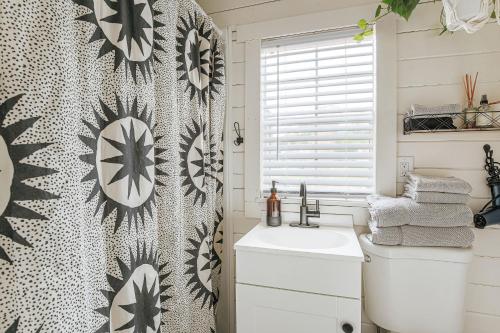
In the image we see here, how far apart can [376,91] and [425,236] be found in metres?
0.77

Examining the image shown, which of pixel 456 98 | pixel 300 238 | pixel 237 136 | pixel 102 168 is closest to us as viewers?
pixel 102 168

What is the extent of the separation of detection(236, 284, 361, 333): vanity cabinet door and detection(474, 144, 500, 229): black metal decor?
28.8 inches

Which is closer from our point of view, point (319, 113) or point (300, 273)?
point (300, 273)

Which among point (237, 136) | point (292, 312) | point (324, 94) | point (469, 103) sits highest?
point (324, 94)

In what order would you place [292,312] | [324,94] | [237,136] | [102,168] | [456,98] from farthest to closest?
[237,136]
[324,94]
[456,98]
[292,312]
[102,168]

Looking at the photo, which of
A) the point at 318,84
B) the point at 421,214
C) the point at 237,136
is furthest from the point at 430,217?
the point at 237,136

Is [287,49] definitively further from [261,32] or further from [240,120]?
[240,120]

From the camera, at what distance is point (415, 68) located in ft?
4.49

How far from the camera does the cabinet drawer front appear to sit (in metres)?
1.05

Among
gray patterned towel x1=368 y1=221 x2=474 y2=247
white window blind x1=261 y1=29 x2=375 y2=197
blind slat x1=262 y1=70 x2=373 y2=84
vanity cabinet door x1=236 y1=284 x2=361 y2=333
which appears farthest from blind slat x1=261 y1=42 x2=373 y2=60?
vanity cabinet door x1=236 y1=284 x2=361 y2=333

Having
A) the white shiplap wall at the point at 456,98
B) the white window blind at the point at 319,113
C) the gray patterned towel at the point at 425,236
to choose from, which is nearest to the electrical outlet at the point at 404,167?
the white shiplap wall at the point at 456,98

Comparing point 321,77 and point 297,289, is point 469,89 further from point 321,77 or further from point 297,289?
point 297,289

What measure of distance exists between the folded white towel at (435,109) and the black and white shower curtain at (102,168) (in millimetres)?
1090

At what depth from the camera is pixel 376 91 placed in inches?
55.8
